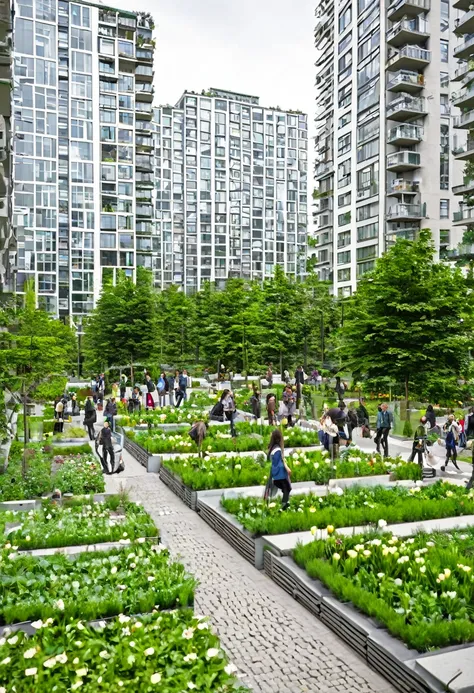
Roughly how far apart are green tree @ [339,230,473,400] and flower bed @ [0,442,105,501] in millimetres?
14356

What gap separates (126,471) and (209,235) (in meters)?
110

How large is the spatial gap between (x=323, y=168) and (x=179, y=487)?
6357 cm

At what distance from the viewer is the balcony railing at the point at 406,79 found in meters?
57.7

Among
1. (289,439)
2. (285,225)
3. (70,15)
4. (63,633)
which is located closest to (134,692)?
(63,633)

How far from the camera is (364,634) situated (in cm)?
727

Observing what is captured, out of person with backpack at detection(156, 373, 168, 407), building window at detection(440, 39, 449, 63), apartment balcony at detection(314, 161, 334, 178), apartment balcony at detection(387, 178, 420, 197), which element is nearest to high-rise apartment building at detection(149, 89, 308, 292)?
apartment balcony at detection(314, 161, 334, 178)

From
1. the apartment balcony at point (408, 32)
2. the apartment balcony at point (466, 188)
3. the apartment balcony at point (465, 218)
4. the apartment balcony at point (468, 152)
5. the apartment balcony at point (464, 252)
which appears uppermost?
the apartment balcony at point (408, 32)

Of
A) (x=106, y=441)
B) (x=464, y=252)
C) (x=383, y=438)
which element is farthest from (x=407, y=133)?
(x=106, y=441)

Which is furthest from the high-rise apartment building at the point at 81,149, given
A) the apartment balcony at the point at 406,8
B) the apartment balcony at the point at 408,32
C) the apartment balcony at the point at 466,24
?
the apartment balcony at the point at 466,24

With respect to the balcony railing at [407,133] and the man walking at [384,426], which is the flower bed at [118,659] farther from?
the balcony railing at [407,133]

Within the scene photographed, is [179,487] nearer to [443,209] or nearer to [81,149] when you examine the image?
[443,209]

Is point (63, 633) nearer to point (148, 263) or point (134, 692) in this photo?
point (134, 692)

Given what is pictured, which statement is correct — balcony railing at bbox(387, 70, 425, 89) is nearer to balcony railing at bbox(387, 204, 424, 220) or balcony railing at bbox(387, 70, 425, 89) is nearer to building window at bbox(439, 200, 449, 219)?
building window at bbox(439, 200, 449, 219)

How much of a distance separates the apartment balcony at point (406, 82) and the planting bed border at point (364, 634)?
56.3 metres
